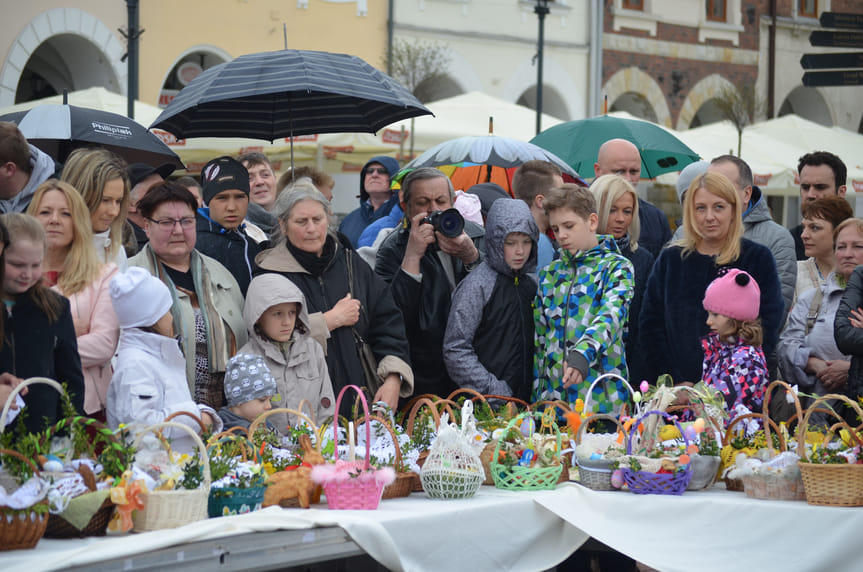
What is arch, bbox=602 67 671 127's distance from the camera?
19797 millimetres

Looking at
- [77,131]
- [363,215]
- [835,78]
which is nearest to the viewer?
[77,131]

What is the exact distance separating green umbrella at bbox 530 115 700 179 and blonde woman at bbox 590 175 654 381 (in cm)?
237

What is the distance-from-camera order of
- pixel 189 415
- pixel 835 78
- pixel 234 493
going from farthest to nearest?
1. pixel 835 78
2. pixel 189 415
3. pixel 234 493

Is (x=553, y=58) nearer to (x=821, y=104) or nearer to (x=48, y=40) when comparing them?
(x=821, y=104)

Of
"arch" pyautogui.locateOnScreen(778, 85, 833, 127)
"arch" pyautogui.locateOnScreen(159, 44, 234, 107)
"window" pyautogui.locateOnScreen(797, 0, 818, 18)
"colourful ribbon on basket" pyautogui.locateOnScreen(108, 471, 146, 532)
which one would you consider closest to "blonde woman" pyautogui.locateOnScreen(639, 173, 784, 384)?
"colourful ribbon on basket" pyautogui.locateOnScreen(108, 471, 146, 532)

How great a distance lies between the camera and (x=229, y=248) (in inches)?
203

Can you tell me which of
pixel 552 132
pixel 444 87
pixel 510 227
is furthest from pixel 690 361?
pixel 444 87

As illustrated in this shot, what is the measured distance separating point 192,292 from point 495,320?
1.32 meters

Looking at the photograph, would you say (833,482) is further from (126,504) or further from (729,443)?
(126,504)

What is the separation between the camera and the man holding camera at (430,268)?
16.7ft

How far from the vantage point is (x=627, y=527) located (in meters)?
3.80

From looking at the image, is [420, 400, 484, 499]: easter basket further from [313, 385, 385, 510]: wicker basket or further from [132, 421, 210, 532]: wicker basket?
[132, 421, 210, 532]: wicker basket

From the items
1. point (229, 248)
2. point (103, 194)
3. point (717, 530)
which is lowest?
point (717, 530)

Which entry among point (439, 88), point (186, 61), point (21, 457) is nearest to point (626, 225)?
point (21, 457)
